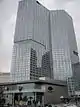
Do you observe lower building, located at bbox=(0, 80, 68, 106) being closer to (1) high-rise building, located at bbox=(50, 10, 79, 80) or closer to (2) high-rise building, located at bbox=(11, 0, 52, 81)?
(2) high-rise building, located at bbox=(11, 0, 52, 81)

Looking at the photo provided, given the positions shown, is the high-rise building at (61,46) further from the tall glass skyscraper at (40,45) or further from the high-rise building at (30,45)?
the high-rise building at (30,45)

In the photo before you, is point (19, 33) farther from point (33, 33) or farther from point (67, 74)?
point (67, 74)

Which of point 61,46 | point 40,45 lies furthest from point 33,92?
point 61,46

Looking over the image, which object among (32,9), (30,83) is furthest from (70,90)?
(32,9)

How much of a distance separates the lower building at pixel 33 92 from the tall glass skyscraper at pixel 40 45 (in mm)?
38040

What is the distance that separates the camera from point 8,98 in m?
69.4

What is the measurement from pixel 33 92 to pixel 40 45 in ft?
217

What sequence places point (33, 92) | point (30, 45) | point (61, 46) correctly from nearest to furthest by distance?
point (33, 92), point (30, 45), point (61, 46)

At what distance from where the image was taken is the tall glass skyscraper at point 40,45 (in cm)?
11625

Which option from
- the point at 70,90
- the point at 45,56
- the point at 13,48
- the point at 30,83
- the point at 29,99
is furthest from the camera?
the point at 45,56

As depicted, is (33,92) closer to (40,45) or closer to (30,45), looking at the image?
(30,45)

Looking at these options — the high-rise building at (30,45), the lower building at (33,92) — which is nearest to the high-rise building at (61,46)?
the high-rise building at (30,45)

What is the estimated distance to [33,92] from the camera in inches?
2520

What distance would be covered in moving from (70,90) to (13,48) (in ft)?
180
